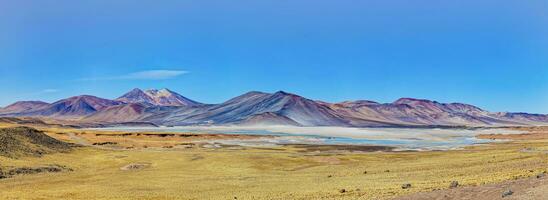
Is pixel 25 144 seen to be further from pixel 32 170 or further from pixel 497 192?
pixel 497 192

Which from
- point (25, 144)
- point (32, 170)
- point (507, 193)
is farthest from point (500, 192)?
point (25, 144)

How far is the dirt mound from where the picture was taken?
249ft

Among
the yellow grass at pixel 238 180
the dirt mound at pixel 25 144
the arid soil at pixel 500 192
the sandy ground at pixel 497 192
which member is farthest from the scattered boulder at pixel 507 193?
the dirt mound at pixel 25 144

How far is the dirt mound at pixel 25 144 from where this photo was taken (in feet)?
249

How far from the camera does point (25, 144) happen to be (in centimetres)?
8344

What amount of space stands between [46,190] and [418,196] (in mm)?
33906

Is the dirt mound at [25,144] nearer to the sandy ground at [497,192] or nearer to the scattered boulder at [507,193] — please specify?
the sandy ground at [497,192]

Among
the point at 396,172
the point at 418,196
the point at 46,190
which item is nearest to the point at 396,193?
the point at 418,196

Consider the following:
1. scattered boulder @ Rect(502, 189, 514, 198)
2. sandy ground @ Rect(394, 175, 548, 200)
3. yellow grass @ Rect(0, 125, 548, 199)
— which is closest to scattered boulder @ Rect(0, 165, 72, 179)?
yellow grass @ Rect(0, 125, 548, 199)

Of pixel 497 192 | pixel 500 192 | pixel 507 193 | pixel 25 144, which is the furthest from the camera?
pixel 25 144

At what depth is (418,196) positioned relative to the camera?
33781mm

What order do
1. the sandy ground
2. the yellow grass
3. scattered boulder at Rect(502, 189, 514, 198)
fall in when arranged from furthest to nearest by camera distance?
1. the yellow grass
2. scattered boulder at Rect(502, 189, 514, 198)
3. the sandy ground

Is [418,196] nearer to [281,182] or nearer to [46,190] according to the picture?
[281,182]

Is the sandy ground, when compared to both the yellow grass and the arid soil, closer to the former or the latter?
the arid soil
